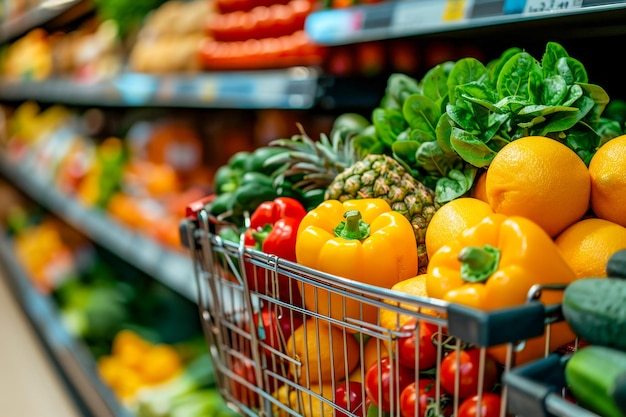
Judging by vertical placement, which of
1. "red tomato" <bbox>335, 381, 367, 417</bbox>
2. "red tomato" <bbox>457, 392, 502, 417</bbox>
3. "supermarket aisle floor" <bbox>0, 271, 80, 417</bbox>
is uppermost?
"red tomato" <bbox>457, 392, 502, 417</bbox>

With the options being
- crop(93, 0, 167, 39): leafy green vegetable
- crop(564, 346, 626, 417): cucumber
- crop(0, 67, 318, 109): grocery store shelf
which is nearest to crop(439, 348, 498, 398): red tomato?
crop(564, 346, 626, 417): cucumber

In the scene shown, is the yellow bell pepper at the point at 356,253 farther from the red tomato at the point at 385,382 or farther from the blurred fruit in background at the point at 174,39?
the blurred fruit in background at the point at 174,39

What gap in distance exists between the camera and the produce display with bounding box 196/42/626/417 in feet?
1.94

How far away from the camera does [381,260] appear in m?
0.75

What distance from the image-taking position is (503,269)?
59 centimetres

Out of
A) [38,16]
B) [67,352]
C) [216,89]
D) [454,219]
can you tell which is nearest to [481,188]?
[454,219]

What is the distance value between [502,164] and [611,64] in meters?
0.86

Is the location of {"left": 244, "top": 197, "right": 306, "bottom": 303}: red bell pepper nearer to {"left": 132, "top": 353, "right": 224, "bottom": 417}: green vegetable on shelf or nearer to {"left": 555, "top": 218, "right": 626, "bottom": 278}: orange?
{"left": 555, "top": 218, "right": 626, "bottom": 278}: orange

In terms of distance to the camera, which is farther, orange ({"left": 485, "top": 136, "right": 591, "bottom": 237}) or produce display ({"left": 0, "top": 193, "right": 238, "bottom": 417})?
produce display ({"left": 0, "top": 193, "right": 238, "bottom": 417})

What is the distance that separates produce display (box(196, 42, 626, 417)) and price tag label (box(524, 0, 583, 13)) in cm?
7

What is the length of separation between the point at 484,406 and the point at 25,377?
2.94 metres

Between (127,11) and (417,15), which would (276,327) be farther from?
(127,11)

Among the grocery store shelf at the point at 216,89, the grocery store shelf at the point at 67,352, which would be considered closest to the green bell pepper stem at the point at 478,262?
the grocery store shelf at the point at 216,89

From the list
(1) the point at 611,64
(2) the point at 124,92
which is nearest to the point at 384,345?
(1) the point at 611,64
